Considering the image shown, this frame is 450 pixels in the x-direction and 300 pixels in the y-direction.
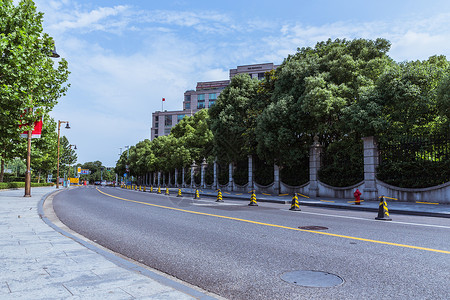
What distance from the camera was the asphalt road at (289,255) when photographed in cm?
407

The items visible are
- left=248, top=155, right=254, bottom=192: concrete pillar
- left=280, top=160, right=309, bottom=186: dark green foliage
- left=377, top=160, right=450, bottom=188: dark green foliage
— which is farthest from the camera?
left=248, top=155, right=254, bottom=192: concrete pillar

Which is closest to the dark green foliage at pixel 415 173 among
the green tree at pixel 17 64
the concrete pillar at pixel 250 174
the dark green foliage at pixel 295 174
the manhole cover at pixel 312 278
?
the dark green foliage at pixel 295 174

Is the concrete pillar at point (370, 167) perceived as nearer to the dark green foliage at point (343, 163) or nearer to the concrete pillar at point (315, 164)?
the dark green foliage at point (343, 163)

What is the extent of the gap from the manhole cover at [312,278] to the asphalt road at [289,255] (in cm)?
5

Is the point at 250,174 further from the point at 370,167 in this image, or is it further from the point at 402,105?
the point at 402,105

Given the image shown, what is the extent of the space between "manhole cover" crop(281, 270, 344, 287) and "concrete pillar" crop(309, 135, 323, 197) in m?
19.4

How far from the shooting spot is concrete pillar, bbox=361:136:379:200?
19.1 metres

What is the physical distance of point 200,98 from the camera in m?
96.6

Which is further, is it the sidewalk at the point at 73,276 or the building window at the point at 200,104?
the building window at the point at 200,104

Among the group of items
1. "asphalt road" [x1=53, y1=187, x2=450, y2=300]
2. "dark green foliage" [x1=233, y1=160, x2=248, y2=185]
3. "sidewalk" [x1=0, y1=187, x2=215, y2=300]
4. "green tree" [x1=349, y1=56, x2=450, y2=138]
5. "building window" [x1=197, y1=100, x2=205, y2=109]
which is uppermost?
"building window" [x1=197, y1=100, x2=205, y2=109]

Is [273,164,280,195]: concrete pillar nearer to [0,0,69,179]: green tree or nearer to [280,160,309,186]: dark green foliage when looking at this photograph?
[280,160,309,186]: dark green foliage

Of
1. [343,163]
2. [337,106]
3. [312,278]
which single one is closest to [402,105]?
[337,106]

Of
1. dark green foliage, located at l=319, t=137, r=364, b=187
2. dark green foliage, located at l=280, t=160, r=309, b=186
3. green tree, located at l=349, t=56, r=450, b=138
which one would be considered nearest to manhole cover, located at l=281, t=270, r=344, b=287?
green tree, located at l=349, t=56, r=450, b=138

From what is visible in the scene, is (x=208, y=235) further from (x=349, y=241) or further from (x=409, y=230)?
(x=409, y=230)
